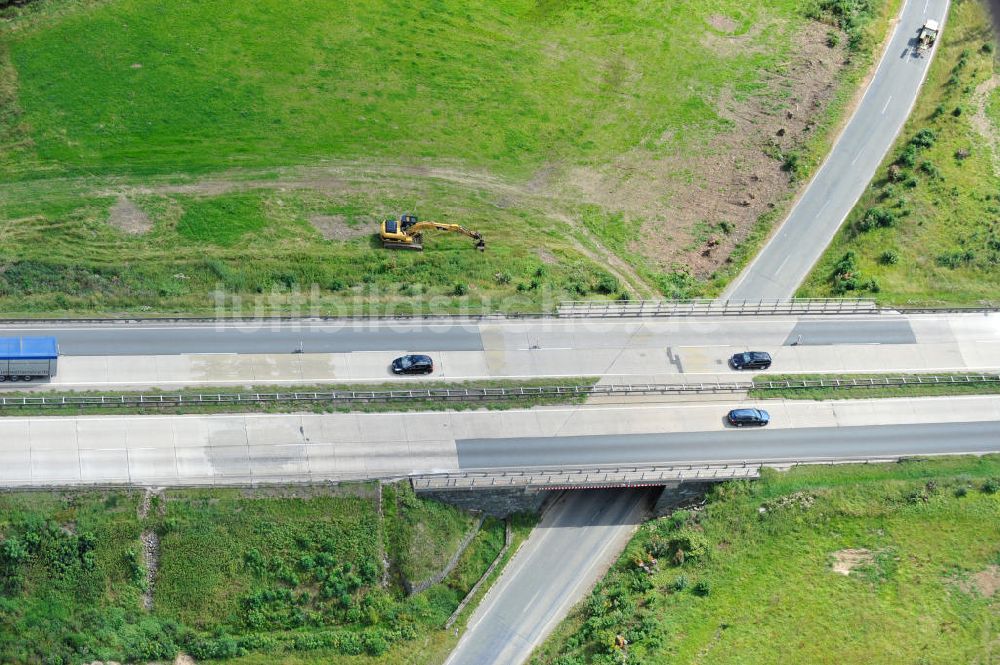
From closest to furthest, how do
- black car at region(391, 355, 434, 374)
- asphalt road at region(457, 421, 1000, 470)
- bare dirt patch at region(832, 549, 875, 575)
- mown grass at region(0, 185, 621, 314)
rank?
bare dirt patch at region(832, 549, 875, 575) < asphalt road at region(457, 421, 1000, 470) < black car at region(391, 355, 434, 374) < mown grass at region(0, 185, 621, 314)

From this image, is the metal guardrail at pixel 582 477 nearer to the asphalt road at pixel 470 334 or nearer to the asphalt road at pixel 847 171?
the asphalt road at pixel 470 334

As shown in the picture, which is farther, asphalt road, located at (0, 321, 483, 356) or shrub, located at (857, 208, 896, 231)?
shrub, located at (857, 208, 896, 231)

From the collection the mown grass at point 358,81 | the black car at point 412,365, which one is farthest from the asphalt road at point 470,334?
the mown grass at point 358,81

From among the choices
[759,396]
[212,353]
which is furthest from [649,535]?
[212,353]

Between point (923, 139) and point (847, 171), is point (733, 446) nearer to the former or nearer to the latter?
point (847, 171)

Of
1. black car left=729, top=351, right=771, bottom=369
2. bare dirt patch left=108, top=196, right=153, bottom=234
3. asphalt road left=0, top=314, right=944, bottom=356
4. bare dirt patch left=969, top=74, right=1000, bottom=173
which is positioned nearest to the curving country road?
asphalt road left=0, top=314, right=944, bottom=356

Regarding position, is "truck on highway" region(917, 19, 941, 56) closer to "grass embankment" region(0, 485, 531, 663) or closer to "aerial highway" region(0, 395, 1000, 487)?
"aerial highway" region(0, 395, 1000, 487)

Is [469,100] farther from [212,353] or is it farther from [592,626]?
[592,626]
